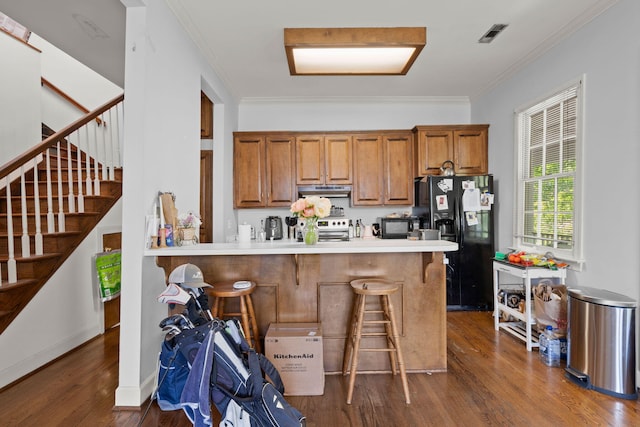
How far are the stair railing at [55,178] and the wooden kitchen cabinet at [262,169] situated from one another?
1.46m

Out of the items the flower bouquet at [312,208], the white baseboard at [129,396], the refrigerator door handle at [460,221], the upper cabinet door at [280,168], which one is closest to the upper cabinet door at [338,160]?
the upper cabinet door at [280,168]

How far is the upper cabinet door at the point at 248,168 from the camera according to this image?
4.57 m

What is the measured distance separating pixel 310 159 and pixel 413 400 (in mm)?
3240

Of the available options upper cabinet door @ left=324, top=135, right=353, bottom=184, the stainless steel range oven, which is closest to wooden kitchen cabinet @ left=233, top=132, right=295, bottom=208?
upper cabinet door @ left=324, top=135, right=353, bottom=184

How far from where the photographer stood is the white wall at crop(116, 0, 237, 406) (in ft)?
6.97

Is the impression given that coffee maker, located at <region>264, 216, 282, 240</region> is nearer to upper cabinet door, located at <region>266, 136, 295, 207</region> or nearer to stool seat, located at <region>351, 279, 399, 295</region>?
upper cabinet door, located at <region>266, 136, 295, 207</region>

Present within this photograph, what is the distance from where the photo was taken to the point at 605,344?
7.45 ft

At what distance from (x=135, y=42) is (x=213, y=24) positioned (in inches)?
36.2

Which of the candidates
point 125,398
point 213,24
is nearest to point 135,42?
point 213,24

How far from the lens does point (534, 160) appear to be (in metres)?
3.61

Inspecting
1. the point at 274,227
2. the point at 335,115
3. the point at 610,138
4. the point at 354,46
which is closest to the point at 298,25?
the point at 354,46

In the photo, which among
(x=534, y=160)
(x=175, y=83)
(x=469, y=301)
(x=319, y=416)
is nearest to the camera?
(x=319, y=416)

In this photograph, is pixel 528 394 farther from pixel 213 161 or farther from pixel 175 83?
pixel 213 161

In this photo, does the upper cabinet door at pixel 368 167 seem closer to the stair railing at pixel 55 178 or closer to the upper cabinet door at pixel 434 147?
the upper cabinet door at pixel 434 147
